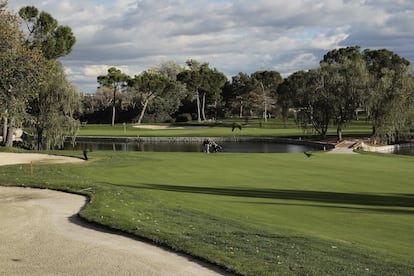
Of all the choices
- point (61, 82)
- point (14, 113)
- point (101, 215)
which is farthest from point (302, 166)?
point (61, 82)

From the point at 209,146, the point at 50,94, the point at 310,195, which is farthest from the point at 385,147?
the point at 310,195

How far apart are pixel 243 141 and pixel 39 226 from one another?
6015cm

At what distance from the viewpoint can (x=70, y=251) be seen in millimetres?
9344

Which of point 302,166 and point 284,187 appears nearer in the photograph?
point 284,187

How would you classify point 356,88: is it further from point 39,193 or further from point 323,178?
point 39,193

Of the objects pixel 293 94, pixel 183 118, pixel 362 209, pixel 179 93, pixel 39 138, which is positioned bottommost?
pixel 362 209

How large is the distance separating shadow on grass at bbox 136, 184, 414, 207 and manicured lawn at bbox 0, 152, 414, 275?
0.12 feet

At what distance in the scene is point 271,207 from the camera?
627 inches

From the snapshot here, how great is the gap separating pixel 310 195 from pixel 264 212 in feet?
12.9

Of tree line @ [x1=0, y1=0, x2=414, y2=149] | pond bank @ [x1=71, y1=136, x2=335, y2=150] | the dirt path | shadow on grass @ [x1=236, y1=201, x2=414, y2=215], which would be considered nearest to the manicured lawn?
→ shadow on grass @ [x1=236, y1=201, x2=414, y2=215]

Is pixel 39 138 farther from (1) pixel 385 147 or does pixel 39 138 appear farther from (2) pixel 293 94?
(2) pixel 293 94

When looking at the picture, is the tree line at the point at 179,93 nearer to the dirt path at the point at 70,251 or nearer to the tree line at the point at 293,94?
the tree line at the point at 293,94

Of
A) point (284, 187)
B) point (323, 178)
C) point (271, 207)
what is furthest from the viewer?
point (323, 178)

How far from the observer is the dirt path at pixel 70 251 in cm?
825
